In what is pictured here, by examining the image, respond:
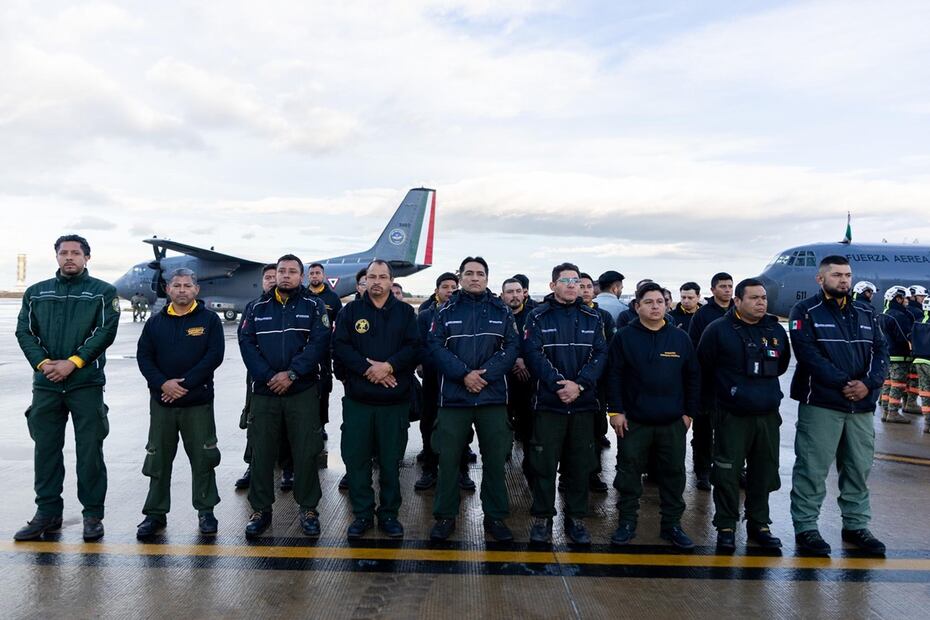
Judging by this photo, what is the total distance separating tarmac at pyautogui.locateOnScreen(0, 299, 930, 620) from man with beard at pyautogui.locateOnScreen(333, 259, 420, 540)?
25 cm

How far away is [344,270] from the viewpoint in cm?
2770

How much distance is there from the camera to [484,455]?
454 centimetres

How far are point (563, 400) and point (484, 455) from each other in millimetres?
702

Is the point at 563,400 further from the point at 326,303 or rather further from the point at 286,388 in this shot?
the point at 326,303

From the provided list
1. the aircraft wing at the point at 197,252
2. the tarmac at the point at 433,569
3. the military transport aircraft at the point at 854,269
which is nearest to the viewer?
the tarmac at the point at 433,569

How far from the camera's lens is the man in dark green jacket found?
439cm

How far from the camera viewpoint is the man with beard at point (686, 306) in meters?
6.84

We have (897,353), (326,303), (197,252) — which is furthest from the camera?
(197,252)

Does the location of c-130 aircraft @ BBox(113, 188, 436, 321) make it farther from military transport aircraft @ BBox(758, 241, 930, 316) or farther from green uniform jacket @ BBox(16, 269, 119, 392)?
green uniform jacket @ BBox(16, 269, 119, 392)

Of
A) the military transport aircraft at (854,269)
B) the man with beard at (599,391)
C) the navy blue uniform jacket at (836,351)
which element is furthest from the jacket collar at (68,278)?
the military transport aircraft at (854,269)

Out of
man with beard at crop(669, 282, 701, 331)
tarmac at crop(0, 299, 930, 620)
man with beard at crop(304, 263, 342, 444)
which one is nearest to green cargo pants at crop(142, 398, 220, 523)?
tarmac at crop(0, 299, 930, 620)

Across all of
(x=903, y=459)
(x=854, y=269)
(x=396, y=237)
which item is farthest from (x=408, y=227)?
(x=903, y=459)

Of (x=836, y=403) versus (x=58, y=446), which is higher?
(x=836, y=403)

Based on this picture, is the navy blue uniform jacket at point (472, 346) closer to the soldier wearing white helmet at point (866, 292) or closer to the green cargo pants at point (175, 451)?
the green cargo pants at point (175, 451)
